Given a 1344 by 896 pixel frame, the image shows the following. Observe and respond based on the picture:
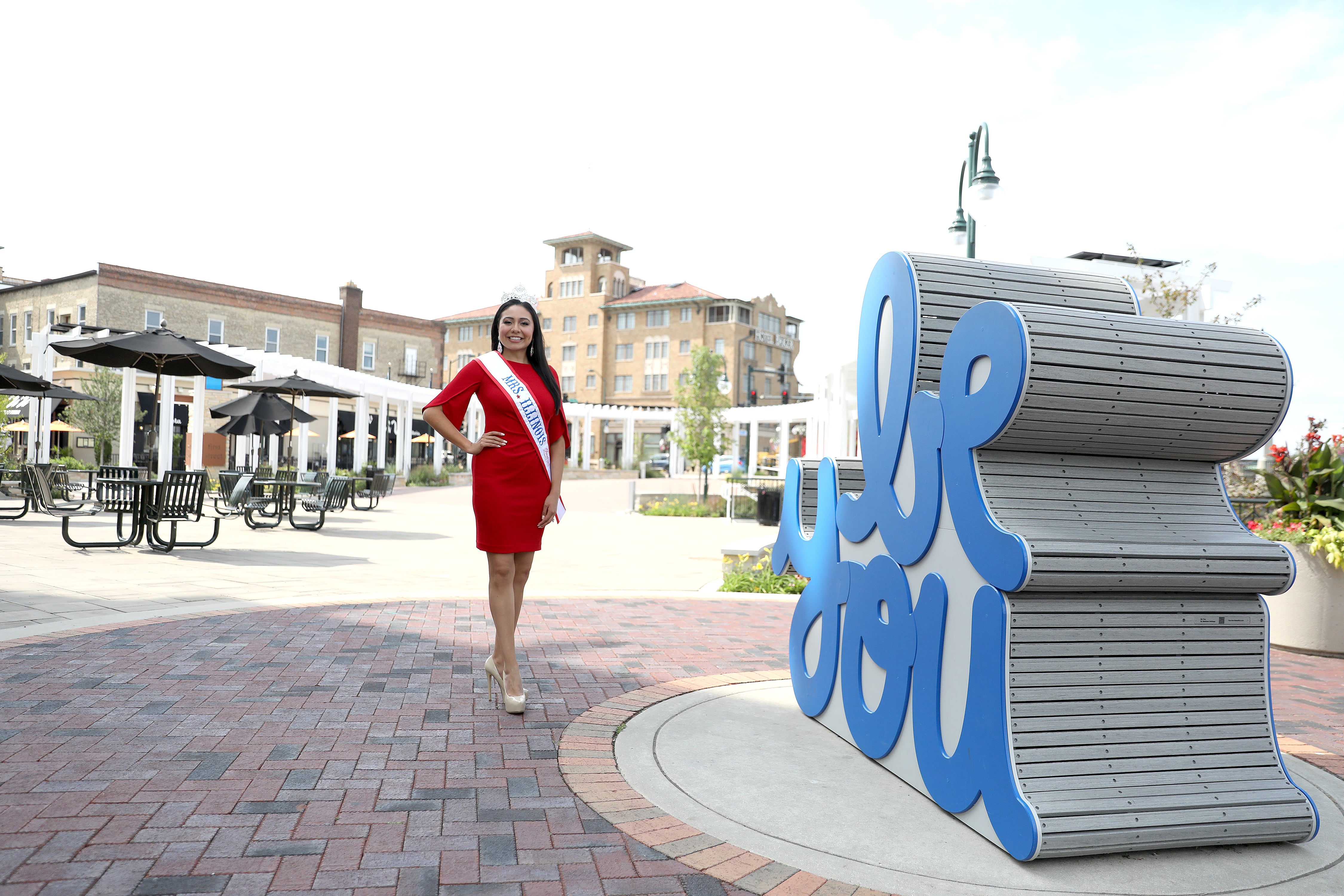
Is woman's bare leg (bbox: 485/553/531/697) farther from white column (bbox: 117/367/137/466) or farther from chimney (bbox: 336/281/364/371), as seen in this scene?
chimney (bbox: 336/281/364/371)

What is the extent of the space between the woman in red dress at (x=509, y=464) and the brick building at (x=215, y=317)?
44653 millimetres

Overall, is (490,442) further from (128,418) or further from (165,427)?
(128,418)

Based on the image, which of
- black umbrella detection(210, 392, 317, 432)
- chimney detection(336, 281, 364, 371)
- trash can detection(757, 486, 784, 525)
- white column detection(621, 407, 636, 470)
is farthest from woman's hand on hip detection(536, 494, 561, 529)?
chimney detection(336, 281, 364, 371)

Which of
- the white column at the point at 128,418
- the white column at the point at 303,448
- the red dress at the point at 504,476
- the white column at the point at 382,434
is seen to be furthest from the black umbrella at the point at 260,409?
the red dress at the point at 504,476

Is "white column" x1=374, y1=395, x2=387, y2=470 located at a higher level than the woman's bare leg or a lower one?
higher

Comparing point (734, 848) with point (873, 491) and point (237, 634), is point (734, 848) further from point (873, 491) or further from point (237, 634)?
point (237, 634)

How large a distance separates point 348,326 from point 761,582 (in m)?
49.5

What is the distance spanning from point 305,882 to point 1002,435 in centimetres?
238

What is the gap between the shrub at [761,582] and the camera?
8570 mm

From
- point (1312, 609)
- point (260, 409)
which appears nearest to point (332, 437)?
point (260, 409)

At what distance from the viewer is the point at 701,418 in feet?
95.5

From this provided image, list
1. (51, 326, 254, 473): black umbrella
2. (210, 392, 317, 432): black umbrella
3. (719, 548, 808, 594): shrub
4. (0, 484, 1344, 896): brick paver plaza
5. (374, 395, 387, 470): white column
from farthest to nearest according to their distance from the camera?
(374, 395, 387, 470): white column < (210, 392, 317, 432): black umbrella < (51, 326, 254, 473): black umbrella < (719, 548, 808, 594): shrub < (0, 484, 1344, 896): brick paver plaza

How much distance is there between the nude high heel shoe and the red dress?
0.61 meters

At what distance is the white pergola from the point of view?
2225 centimetres
